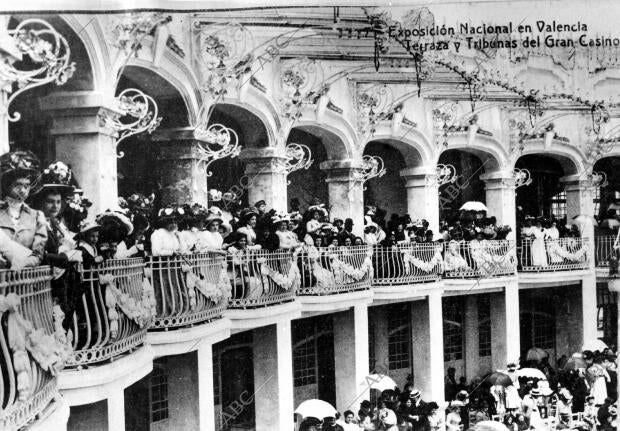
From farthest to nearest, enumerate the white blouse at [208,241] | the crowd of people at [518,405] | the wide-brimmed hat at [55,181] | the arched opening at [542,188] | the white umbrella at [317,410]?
the arched opening at [542,188], the crowd of people at [518,405], the white umbrella at [317,410], the white blouse at [208,241], the wide-brimmed hat at [55,181]

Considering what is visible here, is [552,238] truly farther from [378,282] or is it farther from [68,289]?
[68,289]

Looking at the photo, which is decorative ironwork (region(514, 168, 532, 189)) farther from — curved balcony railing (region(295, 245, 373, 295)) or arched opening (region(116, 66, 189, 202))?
arched opening (region(116, 66, 189, 202))

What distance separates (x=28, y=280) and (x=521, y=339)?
2094 cm

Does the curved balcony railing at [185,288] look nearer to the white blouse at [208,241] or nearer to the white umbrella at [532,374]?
the white blouse at [208,241]

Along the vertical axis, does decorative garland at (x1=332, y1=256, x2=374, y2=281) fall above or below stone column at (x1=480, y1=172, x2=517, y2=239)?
below

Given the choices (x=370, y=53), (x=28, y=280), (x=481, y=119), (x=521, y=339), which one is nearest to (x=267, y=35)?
(x=370, y=53)

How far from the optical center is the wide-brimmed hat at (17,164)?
253 inches

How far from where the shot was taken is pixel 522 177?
2295 cm

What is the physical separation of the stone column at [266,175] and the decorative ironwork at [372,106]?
11.9ft

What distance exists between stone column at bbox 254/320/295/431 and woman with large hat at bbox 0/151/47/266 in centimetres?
796

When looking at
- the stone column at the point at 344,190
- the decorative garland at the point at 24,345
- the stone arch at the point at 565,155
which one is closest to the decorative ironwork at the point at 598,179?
the stone arch at the point at 565,155

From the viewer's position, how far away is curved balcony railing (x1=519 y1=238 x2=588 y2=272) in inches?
816

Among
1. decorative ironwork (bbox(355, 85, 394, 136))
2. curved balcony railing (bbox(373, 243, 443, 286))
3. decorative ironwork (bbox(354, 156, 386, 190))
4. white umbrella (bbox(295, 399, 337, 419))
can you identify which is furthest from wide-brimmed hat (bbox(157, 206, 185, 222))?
decorative ironwork (bbox(355, 85, 394, 136))

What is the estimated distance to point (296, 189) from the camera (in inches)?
751
